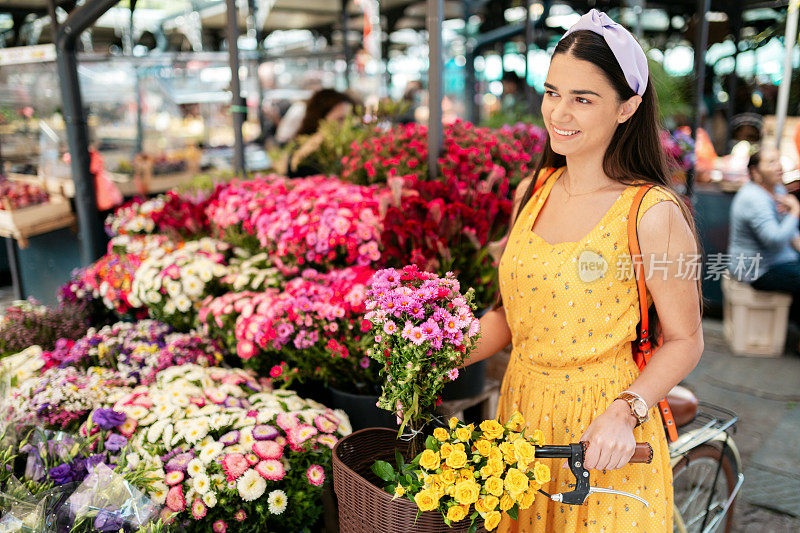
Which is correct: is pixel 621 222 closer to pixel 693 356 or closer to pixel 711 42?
pixel 693 356

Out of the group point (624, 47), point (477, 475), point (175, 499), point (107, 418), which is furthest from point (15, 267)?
point (624, 47)

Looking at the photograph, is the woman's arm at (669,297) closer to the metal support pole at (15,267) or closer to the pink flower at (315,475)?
the pink flower at (315,475)

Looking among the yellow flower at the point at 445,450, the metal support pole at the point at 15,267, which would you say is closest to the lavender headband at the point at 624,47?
the yellow flower at the point at 445,450

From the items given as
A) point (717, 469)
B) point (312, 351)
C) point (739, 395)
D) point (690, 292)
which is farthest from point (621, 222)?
point (739, 395)

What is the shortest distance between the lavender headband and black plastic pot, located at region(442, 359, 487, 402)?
3.72 feet

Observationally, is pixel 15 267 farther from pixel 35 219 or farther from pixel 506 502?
pixel 506 502

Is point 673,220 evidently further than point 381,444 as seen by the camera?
No

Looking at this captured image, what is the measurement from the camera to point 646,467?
1.41 metres

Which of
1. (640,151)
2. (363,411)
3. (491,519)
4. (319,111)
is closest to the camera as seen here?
(491,519)

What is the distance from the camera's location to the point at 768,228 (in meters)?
4.73

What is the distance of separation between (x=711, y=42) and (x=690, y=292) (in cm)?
778

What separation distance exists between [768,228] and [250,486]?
464 centimetres

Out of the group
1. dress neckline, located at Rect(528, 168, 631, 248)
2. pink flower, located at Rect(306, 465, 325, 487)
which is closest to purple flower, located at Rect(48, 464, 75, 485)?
pink flower, located at Rect(306, 465, 325, 487)

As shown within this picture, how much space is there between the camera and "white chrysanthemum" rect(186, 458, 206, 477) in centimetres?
161
